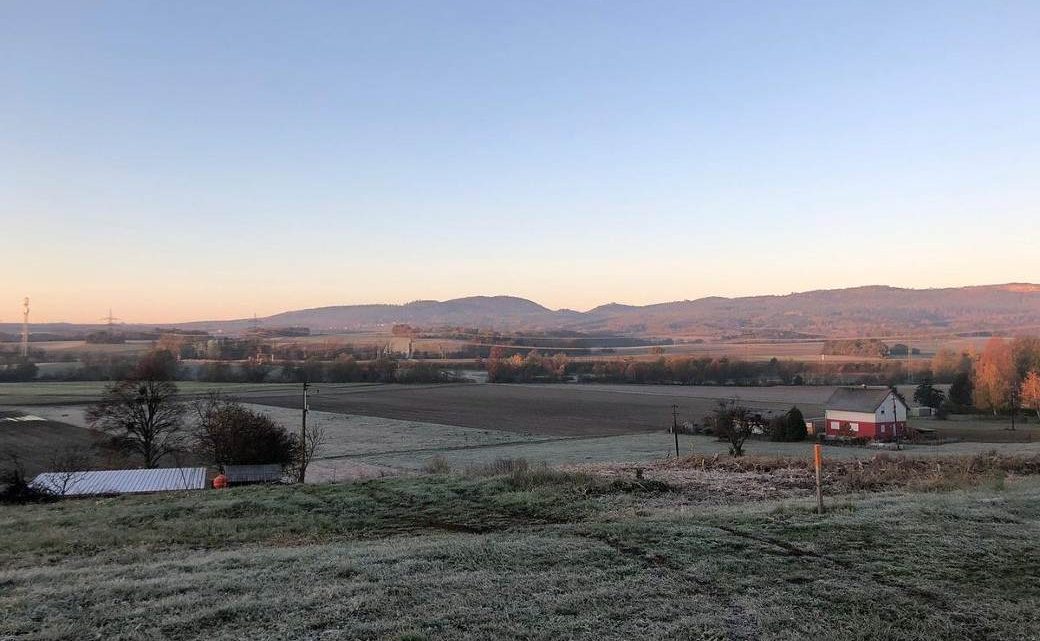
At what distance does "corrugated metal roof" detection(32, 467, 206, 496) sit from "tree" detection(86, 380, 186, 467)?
10.6 m

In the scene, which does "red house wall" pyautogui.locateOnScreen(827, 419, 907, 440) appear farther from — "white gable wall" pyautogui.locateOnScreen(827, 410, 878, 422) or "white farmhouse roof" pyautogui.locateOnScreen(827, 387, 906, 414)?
"white farmhouse roof" pyautogui.locateOnScreen(827, 387, 906, 414)

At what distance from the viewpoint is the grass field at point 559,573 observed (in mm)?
7477

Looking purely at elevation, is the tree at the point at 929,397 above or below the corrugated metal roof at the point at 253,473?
below

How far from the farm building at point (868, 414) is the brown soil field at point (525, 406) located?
342 inches

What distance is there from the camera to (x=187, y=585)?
9.31 meters

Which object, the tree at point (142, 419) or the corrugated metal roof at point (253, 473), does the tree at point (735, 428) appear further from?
the tree at point (142, 419)

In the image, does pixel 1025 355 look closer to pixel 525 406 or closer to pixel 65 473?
pixel 525 406

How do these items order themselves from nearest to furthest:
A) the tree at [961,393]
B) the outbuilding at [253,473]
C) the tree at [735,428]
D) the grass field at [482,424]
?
the outbuilding at [253,473], the tree at [735,428], the grass field at [482,424], the tree at [961,393]

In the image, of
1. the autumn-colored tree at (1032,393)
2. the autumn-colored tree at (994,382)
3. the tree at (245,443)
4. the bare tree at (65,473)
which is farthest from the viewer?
the autumn-colored tree at (994,382)

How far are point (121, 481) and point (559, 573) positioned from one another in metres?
25.3

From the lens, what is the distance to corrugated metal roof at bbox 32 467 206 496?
25453 mm

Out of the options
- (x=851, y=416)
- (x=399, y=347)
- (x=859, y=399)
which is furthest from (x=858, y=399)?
(x=399, y=347)

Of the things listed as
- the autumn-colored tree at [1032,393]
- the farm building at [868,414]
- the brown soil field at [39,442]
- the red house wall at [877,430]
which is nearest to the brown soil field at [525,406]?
the farm building at [868,414]

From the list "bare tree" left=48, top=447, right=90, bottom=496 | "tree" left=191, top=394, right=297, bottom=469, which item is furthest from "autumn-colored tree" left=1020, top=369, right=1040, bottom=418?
"bare tree" left=48, top=447, right=90, bottom=496
